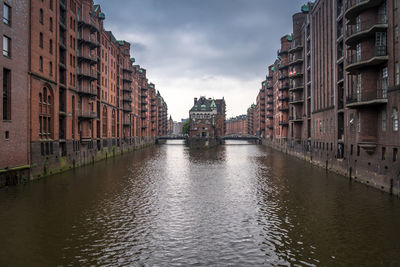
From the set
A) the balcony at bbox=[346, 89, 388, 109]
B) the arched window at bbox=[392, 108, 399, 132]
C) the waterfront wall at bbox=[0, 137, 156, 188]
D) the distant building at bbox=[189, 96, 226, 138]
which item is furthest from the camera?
the distant building at bbox=[189, 96, 226, 138]

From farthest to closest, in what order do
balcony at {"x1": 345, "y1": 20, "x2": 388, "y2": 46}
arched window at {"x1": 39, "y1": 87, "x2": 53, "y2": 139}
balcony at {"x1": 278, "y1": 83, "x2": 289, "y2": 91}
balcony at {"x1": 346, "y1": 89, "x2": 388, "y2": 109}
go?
balcony at {"x1": 278, "y1": 83, "x2": 289, "y2": 91} → arched window at {"x1": 39, "y1": 87, "x2": 53, "y2": 139} → balcony at {"x1": 346, "y1": 89, "x2": 388, "y2": 109} → balcony at {"x1": 345, "y1": 20, "x2": 388, "y2": 46}

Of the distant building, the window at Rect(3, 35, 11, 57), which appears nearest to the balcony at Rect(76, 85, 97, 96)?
the window at Rect(3, 35, 11, 57)

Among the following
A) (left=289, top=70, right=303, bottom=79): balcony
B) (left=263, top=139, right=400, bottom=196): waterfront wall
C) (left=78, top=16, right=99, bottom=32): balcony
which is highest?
(left=78, top=16, right=99, bottom=32): balcony

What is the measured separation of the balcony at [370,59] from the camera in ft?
82.9

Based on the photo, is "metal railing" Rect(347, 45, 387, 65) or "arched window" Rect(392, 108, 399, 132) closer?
"arched window" Rect(392, 108, 399, 132)

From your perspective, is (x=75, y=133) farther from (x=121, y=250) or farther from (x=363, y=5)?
(x=363, y=5)

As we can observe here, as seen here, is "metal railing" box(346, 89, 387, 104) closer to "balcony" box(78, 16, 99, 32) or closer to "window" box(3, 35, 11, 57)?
"window" box(3, 35, 11, 57)

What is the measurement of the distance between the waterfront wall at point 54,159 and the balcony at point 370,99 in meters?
33.8

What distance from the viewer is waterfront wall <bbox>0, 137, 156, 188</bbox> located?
1129 inches

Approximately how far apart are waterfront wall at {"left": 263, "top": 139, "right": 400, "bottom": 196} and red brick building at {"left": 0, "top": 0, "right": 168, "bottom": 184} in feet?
112

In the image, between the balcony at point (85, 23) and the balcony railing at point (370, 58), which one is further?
the balcony at point (85, 23)

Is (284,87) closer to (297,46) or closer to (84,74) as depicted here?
(297,46)

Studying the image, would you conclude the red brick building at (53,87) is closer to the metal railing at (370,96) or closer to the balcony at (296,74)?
the metal railing at (370,96)

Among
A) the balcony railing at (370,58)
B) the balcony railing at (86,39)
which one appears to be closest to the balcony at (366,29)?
the balcony railing at (370,58)
